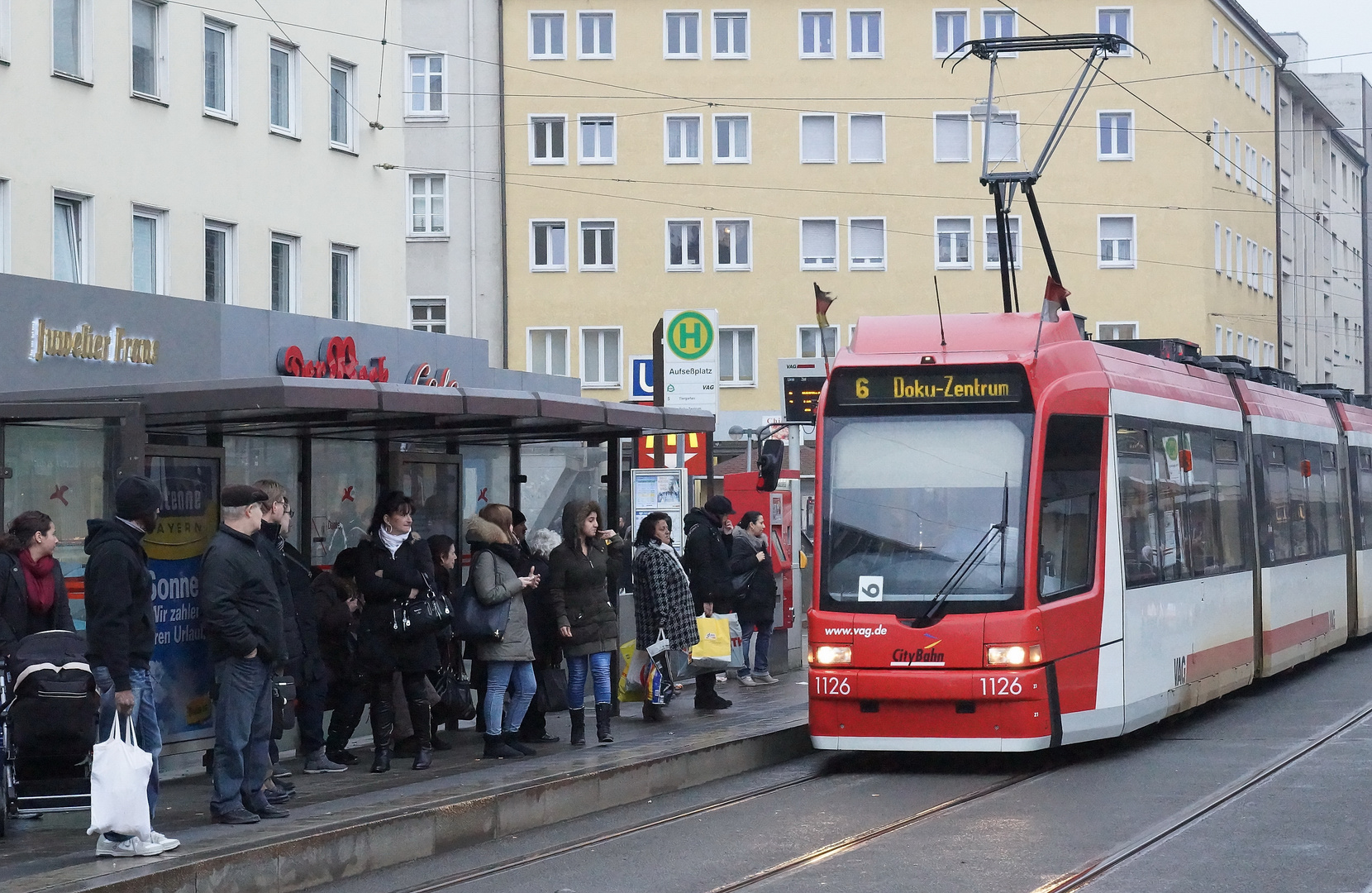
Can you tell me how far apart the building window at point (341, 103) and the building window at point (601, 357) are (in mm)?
24998

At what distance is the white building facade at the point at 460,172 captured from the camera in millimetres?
51750

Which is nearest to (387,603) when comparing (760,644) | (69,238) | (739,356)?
(760,644)

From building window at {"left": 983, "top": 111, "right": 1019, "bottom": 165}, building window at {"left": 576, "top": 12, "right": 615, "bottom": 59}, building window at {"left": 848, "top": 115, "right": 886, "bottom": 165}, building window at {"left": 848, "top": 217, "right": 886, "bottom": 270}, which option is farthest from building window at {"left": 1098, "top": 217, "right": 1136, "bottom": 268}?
building window at {"left": 576, "top": 12, "right": 615, "bottom": 59}

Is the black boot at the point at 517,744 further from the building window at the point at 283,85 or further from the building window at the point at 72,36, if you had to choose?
the building window at the point at 283,85

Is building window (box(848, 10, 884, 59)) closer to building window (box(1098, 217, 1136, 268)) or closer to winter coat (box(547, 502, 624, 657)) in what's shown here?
building window (box(1098, 217, 1136, 268))

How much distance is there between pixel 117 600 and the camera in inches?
355

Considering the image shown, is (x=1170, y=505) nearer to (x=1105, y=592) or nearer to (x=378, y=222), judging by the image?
(x=1105, y=592)

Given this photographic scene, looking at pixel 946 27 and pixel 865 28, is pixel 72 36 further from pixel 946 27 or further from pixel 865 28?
pixel 946 27

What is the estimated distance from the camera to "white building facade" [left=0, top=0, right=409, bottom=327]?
20188 millimetres

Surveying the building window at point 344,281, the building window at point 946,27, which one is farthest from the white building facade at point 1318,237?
the building window at point 344,281

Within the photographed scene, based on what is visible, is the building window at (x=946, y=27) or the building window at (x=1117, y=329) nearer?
the building window at (x=946, y=27)

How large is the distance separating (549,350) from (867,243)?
898cm

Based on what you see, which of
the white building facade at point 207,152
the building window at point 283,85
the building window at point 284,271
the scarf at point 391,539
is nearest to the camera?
the scarf at point 391,539

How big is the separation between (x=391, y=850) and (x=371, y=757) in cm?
341
